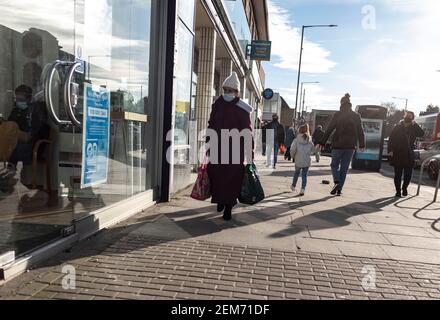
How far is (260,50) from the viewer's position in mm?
20109

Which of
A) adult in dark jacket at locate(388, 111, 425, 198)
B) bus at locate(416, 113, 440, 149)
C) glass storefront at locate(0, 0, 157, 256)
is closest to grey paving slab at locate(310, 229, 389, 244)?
glass storefront at locate(0, 0, 157, 256)

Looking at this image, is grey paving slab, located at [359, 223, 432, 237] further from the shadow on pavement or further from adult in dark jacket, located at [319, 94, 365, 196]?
adult in dark jacket, located at [319, 94, 365, 196]

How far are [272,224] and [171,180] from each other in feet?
6.34

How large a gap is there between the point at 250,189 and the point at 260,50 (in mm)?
15435

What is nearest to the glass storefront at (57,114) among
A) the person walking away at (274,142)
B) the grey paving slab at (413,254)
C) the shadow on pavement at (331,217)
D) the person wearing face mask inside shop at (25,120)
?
the person wearing face mask inside shop at (25,120)

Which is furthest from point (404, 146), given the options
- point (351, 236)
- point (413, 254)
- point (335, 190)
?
point (413, 254)

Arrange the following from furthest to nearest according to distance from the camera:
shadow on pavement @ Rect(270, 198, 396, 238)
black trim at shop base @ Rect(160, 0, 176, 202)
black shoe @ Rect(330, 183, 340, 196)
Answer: black shoe @ Rect(330, 183, 340, 196)
black trim at shop base @ Rect(160, 0, 176, 202)
shadow on pavement @ Rect(270, 198, 396, 238)

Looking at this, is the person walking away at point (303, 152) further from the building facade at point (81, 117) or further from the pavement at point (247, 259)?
the building facade at point (81, 117)

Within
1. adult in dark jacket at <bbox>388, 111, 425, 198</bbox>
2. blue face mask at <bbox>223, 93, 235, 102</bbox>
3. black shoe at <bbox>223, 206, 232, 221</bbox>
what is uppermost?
blue face mask at <bbox>223, 93, 235, 102</bbox>

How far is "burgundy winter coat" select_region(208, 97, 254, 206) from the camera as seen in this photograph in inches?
226

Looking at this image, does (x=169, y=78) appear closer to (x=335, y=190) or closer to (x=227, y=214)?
(x=227, y=214)

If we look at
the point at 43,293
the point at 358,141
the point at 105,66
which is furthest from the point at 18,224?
the point at 358,141

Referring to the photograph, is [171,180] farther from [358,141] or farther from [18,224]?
[358,141]

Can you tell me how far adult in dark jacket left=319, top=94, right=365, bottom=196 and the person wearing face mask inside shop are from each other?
19.8 feet
